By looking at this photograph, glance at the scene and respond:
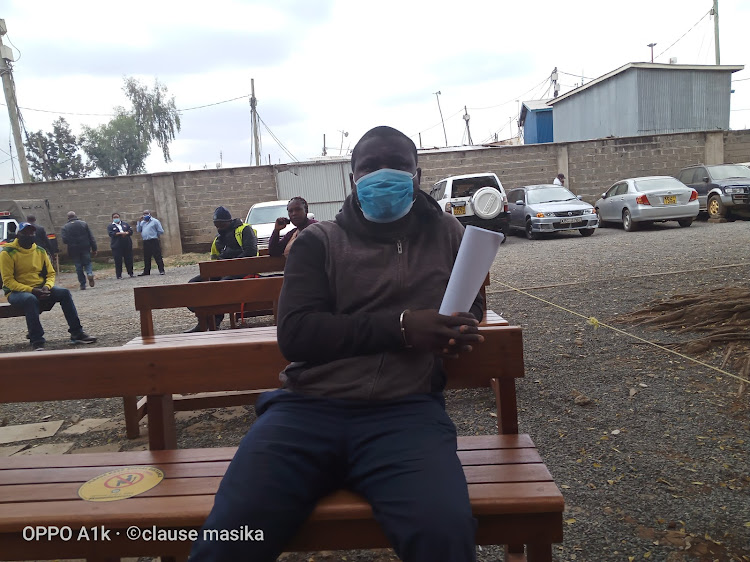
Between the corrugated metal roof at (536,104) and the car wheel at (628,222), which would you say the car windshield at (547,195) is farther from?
the corrugated metal roof at (536,104)

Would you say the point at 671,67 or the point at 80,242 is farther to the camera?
the point at 671,67

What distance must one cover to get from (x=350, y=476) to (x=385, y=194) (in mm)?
916

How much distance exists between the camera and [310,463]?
5.72 feet

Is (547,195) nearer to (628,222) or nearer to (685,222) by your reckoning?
(628,222)

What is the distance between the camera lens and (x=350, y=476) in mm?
1763

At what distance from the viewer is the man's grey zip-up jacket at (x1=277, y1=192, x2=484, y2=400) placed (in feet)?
6.20

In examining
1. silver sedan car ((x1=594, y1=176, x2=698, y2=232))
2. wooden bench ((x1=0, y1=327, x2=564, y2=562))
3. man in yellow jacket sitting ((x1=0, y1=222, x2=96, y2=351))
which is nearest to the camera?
wooden bench ((x1=0, y1=327, x2=564, y2=562))

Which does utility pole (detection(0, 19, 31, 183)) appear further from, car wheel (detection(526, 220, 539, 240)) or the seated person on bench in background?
car wheel (detection(526, 220, 539, 240))

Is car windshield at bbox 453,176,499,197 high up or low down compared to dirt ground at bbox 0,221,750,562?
up

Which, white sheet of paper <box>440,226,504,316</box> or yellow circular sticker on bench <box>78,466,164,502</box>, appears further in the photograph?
yellow circular sticker on bench <box>78,466,164,502</box>

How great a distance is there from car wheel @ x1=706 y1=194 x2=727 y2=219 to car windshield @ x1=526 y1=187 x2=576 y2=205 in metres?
3.68

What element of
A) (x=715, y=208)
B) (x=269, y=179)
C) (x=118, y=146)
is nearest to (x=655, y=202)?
(x=715, y=208)

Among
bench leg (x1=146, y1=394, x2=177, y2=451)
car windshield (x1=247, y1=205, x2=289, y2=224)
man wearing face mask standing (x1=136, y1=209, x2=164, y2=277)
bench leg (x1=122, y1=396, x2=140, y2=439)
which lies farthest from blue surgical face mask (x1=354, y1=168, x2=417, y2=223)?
man wearing face mask standing (x1=136, y1=209, x2=164, y2=277)

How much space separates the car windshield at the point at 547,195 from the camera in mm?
16344
